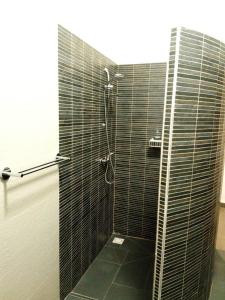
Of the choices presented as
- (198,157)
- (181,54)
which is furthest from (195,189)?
(181,54)

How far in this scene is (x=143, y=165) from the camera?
106 inches

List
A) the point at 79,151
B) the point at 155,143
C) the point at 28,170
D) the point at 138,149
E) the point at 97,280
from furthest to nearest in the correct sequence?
1. the point at 138,149
2. the point at 155,143
3. the point at 97,280
4. the point at 79,151
5. the point at 28,170

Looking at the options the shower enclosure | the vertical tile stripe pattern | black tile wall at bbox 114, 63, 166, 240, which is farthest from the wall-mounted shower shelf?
the vertical tile stripe pattern

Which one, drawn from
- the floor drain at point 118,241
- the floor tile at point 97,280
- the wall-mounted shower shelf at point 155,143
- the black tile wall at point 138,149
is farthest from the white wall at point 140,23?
the floor tile at point 97,280

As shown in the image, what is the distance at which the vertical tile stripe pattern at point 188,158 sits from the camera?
123 cm

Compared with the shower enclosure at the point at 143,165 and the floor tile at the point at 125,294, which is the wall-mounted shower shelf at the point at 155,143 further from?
the floor tile at the point at 125,294

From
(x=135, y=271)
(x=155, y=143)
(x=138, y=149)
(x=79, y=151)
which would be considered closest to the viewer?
(x=79, y=151)

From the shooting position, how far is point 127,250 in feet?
8.47

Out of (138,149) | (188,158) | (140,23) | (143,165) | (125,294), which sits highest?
(140,23)

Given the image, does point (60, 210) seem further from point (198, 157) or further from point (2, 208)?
point (198, 157)

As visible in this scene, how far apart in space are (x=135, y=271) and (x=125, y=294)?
1.01ft

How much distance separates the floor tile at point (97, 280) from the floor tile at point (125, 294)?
0.18 feet

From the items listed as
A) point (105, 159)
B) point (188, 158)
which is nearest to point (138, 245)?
point (105, 159)

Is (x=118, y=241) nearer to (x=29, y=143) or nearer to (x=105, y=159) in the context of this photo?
(x=105, y=159)
